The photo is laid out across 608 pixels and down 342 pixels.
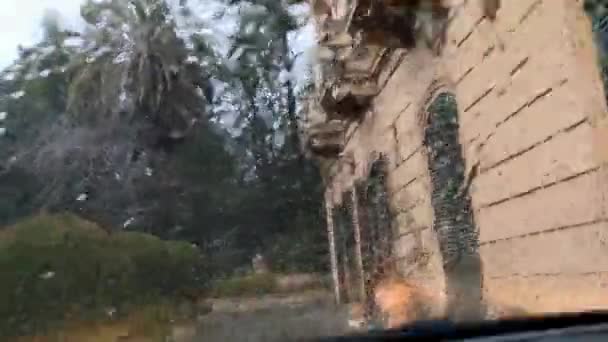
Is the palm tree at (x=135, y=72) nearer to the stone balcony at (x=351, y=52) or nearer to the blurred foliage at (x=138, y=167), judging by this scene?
the blurred foliage at (x=138, y=167)

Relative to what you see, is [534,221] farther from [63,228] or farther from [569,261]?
[63,228]

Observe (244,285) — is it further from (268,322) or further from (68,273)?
(268,322)

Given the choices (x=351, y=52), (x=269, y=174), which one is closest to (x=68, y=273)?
(x=269, y=174)

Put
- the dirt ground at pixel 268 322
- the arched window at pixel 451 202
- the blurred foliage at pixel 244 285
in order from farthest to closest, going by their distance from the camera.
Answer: the arched window at pixel 451 202
the blurred foliage at pixel 244 285
the dirt ground at pixel 268 322

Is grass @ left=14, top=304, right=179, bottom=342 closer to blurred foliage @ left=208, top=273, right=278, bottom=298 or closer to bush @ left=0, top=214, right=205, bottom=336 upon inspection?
bush @ left=0, top=214, right=205, bottom=336

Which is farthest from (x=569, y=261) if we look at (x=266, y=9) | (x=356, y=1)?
(x=266, y=9)

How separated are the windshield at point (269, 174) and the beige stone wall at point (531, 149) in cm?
1

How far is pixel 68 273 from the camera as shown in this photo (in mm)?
4020

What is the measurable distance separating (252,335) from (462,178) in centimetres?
286

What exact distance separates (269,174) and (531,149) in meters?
2.32

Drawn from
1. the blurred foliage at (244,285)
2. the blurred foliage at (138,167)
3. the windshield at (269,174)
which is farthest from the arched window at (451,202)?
the blurred foliage at (244,285)

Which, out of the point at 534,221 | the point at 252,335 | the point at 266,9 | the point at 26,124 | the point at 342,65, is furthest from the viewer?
the point at 342,65

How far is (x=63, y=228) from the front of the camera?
13.3 ft

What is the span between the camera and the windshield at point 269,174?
3.58 metres
